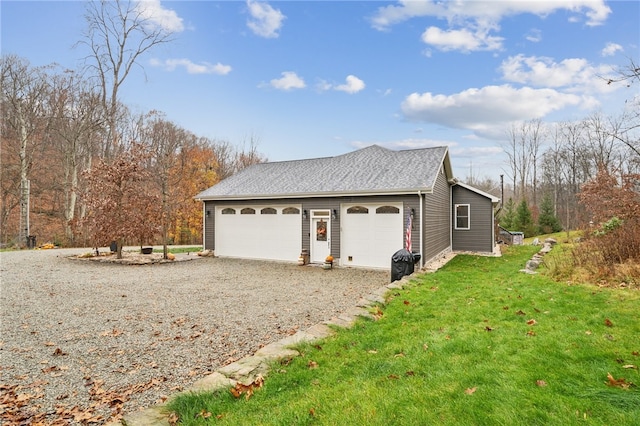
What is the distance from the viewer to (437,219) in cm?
1241

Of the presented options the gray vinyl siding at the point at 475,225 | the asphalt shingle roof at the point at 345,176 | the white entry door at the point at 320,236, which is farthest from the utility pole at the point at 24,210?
the gray vinyl siding at the point at 475,225

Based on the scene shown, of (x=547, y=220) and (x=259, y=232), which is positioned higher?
(x=547, y=220)

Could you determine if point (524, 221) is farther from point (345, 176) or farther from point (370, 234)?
point (370, 234)

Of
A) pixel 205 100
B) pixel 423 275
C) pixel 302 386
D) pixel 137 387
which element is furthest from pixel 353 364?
pixel 205 100

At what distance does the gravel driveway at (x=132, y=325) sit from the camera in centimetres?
322

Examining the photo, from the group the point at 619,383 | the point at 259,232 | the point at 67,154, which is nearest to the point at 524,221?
the point at 259,232

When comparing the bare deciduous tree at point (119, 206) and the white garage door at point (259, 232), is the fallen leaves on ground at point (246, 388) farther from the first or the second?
the bare deciduous tree at point (119, 206)

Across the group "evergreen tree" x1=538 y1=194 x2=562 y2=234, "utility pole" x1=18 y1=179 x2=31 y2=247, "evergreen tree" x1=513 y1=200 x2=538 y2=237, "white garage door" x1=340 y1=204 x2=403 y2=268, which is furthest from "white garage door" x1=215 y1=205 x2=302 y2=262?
"evergreen tree" x1=538 y1=194 x2=562 y2=234

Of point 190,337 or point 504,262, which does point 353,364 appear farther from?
point 504,262

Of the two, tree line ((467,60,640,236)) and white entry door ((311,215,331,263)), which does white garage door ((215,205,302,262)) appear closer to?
white entry door ((311,215,331,263))

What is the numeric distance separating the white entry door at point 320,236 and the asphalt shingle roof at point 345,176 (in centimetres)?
88

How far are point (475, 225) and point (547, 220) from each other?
14147 mm

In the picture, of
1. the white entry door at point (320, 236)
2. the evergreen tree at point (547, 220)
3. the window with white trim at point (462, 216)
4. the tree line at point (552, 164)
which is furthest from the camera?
the evergreen tree at point (547, 220)

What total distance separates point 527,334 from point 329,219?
794cm
